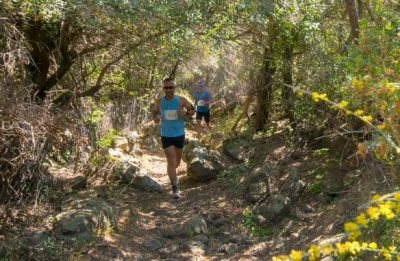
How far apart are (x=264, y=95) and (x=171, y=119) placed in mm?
3375

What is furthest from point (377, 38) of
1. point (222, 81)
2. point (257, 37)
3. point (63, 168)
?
point (222, 81)

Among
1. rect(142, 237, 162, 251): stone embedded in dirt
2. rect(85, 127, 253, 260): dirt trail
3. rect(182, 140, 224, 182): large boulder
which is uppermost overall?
rect(182, 140, 224, 182): large boulder

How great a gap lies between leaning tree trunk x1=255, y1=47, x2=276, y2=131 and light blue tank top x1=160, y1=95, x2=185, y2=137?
2.64m

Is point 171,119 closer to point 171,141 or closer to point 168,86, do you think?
point 171,141

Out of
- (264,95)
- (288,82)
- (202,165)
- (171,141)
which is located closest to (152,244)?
(171,141)

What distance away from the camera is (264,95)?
10.2m

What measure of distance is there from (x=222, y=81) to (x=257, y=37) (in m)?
9.10

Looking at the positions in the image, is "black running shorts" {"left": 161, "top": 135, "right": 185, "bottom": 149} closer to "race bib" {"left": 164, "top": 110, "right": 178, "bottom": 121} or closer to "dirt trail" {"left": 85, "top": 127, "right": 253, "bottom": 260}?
"race bib" {"left": 164, "top": 110, "right": 178, "bottom": 121}

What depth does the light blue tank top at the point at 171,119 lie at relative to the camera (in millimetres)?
7344

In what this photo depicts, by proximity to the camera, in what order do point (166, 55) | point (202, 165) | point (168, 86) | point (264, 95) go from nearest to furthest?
point (168, 86) < point (166, 55) < point (202, 165) < point (264, 95)

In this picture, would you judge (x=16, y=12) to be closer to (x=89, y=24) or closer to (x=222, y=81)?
(x=89, y=24)

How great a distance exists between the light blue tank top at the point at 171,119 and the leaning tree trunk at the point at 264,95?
104 inches

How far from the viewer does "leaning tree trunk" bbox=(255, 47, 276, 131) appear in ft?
31.4

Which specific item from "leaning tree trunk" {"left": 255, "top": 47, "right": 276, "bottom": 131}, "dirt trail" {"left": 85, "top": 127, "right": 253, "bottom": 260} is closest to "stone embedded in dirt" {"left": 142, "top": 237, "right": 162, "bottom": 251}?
"dirt trail" {"left": 85, "top": 127, "right": 253, "bottom": 260}
